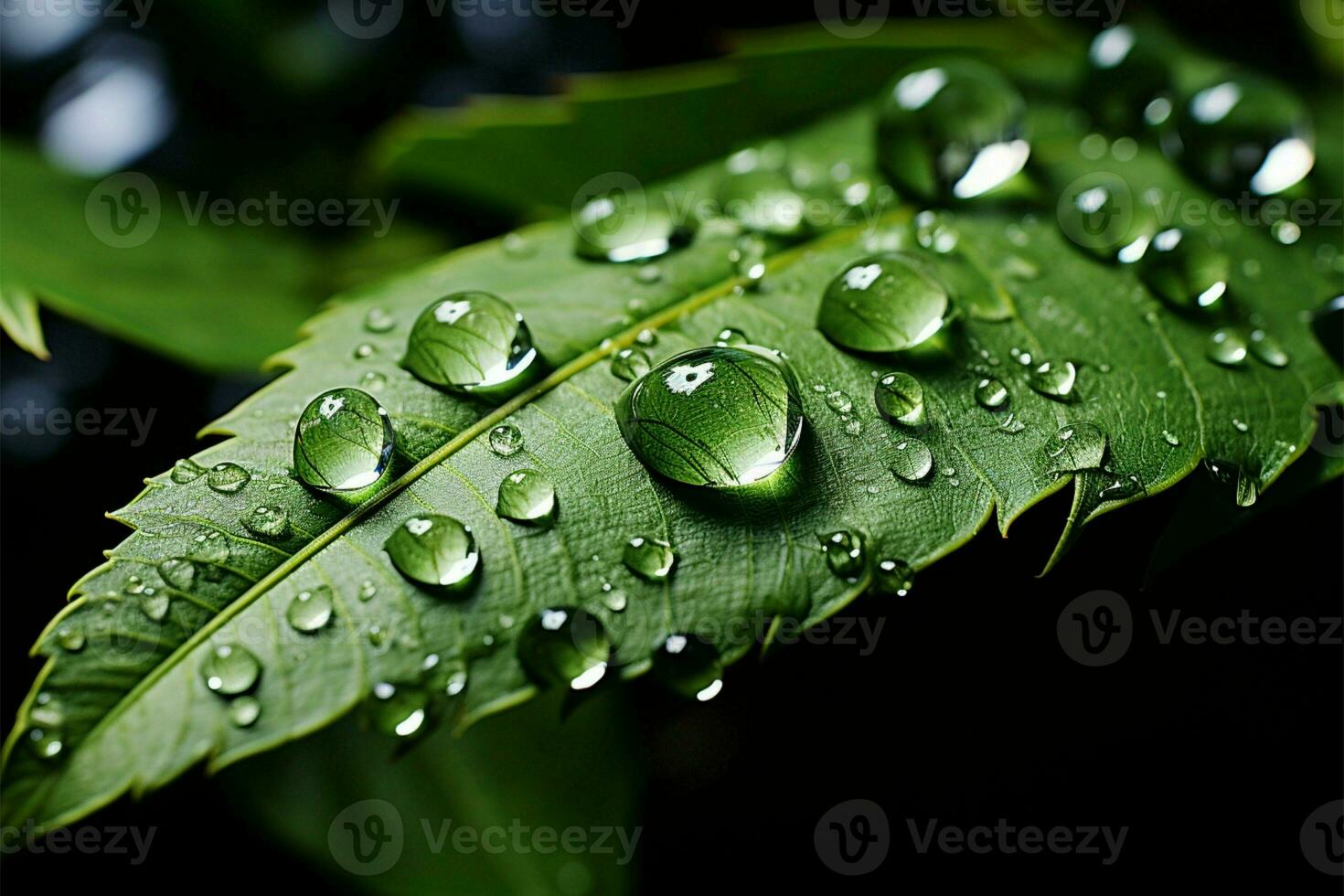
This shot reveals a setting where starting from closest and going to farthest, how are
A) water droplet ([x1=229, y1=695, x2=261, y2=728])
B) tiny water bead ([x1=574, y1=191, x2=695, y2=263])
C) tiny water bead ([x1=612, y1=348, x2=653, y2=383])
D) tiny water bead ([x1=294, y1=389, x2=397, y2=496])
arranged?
water droplet ([x1=229, y1=695, x2=261, y2=728]) → tiny water bead ([x1=294, y1=389, x2=397, y2=496]) → tiny water bead ([x1=612, y1=348, x2=653, y2=383]) → tiny water bead ([x1=574, y1=191, x2=695, y2=263])

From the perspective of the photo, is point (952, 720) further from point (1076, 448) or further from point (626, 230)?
point (626, 230)

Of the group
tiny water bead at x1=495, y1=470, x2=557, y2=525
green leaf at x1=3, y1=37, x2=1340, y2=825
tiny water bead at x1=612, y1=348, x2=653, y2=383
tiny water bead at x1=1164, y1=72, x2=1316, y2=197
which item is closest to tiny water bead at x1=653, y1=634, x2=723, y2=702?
green leaf at x1=3, y1=37, x2=1340, y2=825

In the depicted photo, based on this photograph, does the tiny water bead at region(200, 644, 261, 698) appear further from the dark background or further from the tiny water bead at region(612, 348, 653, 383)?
the dark background

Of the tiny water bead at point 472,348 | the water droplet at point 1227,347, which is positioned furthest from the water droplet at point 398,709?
the water droplet at point 1227,347

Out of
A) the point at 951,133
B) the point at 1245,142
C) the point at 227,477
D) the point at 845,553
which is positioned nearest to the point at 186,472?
the point at 227,477

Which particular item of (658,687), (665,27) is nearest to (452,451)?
(658,687)

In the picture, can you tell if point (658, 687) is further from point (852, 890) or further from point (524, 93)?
point (524, 93)

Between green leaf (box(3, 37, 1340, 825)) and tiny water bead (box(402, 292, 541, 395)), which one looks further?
tiny water bead (box(402, 292, 541, 395))
